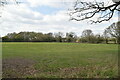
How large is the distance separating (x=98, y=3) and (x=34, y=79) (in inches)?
158

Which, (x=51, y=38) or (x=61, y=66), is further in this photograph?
(x=51, y=38)

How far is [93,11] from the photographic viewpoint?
478cm

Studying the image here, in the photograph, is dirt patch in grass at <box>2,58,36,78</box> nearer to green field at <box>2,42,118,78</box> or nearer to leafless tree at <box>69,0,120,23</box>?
green field at <box>2,42,118,78</box>

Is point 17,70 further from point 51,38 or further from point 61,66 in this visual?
point 51,38

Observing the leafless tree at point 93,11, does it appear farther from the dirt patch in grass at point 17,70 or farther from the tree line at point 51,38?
the tree line at point 51,38

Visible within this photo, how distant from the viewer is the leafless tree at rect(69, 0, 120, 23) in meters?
4.64

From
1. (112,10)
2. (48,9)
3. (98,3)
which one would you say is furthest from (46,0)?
(112,10)

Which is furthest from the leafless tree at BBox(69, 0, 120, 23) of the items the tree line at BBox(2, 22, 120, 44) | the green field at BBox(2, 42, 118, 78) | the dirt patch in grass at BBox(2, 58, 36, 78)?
the tree line at BBox(2, 22, 120, 44)

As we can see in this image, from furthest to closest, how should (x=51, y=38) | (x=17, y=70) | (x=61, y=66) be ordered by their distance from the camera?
(x=51, y=38) < (x=61, y=66) < (x=17, y=70)

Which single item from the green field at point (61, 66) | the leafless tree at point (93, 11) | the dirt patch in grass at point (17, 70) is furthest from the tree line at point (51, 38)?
Answer: the leafless tree at point (93, 11)

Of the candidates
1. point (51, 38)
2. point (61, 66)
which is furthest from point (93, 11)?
point (51, 38)

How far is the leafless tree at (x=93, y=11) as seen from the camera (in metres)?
4.64

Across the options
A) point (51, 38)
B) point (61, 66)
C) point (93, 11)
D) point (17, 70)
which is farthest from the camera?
point (51, 38)

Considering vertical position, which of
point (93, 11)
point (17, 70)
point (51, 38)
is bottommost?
point (17, 70)
